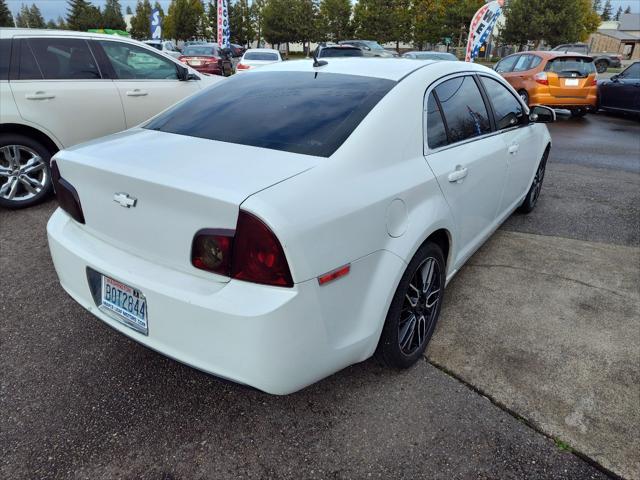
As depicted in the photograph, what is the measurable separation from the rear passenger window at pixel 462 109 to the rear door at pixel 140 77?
12.6ft

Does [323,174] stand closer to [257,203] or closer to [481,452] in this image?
[257,203]

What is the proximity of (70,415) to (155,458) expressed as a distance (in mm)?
521

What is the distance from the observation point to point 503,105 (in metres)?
3.70

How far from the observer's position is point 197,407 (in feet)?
7.56

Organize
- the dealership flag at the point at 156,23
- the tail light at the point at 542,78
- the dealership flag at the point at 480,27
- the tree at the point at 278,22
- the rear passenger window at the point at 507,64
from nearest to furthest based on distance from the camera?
the tail light at the point at 542,78 < the rear passenger window at the point at 507,64 < the dealership flag at the point at 480,27 < the dealership flag at the point at 156,23 < the tree at the point at 278,22

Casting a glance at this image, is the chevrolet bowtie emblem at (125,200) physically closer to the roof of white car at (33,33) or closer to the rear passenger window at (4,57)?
the rear passenger window at (4,57)

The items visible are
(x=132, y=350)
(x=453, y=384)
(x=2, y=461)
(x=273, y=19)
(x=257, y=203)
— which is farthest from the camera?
(x=273, y=19)

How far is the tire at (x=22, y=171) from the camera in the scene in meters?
4.70

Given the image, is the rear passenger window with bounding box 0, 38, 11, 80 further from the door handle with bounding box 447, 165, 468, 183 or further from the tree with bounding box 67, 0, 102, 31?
the tree with bounding box 67, 0, 102, 31

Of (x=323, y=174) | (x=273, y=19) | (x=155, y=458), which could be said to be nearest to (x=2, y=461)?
(x=155, y=458)

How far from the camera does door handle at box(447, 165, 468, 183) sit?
103 inches

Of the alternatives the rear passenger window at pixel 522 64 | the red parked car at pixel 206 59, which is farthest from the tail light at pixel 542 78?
the red parked car at pixel 206 59

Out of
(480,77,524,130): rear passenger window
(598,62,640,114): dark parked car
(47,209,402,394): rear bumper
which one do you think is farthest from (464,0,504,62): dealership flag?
(47,209,402,394): rear bumper

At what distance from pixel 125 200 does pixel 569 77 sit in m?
12.1
